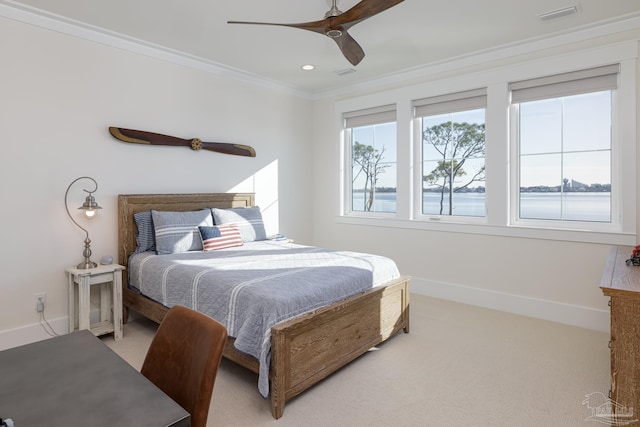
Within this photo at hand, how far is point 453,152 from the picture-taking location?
4254 millimetres

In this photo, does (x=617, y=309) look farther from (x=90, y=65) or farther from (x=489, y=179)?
(x=90, y=65)

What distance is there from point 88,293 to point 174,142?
65.2 inches

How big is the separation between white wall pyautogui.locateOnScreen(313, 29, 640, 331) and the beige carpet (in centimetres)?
32

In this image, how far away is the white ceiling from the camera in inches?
113

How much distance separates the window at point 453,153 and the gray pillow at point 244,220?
6.36 ft

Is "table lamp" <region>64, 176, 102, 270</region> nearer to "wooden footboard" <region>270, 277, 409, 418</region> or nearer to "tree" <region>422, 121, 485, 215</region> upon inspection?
"wooden footboard" <region>270, 277, 409, 418</region>

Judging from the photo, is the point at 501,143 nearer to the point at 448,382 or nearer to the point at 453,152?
the point at 453,152

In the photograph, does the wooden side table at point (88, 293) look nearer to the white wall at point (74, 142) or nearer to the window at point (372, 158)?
the white wall at point (74, 142)

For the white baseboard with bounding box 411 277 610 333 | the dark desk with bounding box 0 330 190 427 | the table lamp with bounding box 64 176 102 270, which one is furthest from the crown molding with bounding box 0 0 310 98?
the white baseboard with bounding box 411 277 610 333

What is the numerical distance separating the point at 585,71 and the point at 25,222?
4917 millimetres

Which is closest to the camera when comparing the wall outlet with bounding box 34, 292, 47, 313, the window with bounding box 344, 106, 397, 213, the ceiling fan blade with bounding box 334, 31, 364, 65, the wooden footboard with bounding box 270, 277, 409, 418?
the wooden footboard with bounding box 270, 277, 409, 418

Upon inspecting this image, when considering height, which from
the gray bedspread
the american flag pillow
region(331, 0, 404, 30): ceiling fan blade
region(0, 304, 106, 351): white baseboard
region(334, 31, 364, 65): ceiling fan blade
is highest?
region(334, 31, 364, 65): ceiling fan blade

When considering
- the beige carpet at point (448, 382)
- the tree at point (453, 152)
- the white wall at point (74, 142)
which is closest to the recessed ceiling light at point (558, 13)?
the tree at point (453, 152)

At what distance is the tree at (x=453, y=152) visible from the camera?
4.07 metres
